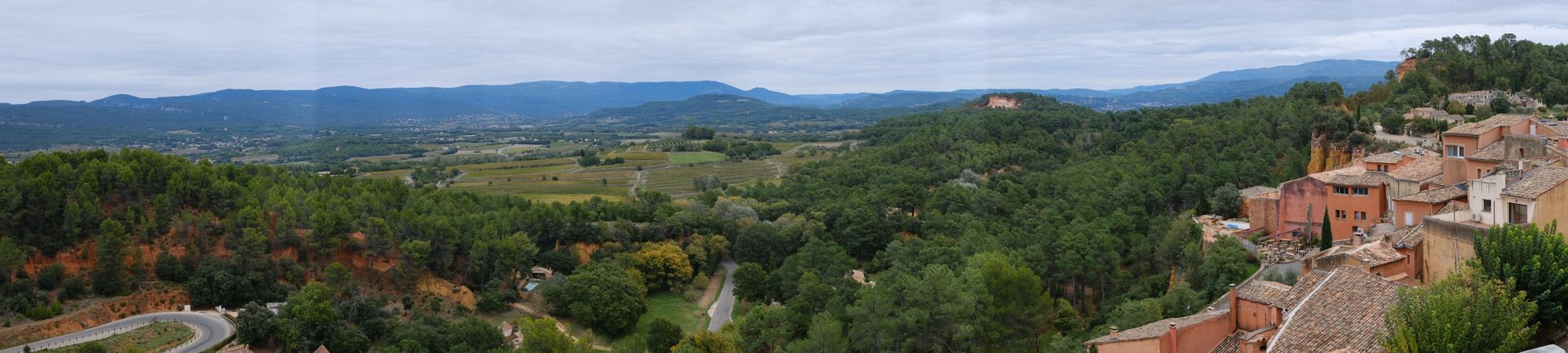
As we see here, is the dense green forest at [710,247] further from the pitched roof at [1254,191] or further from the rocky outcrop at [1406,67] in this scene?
the rocky outcrop at [1406,67]

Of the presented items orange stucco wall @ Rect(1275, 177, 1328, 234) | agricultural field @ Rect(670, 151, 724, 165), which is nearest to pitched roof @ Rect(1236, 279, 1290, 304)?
orange stucco wall @ Rect(1275, 177, 1328, 234)

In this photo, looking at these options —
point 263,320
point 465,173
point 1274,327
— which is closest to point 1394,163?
point 1274,327

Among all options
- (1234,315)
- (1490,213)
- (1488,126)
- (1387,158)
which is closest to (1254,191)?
(1387,158)

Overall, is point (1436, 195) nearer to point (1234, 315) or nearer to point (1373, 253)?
point (1373, 253)

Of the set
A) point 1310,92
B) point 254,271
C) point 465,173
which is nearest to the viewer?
point 254,271

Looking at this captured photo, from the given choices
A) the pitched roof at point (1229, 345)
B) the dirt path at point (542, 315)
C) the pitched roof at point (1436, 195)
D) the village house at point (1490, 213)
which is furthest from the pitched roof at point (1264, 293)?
the dirt path at point (542, 315)

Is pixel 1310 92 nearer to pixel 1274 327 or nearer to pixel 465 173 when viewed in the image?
pixel 1274 327
